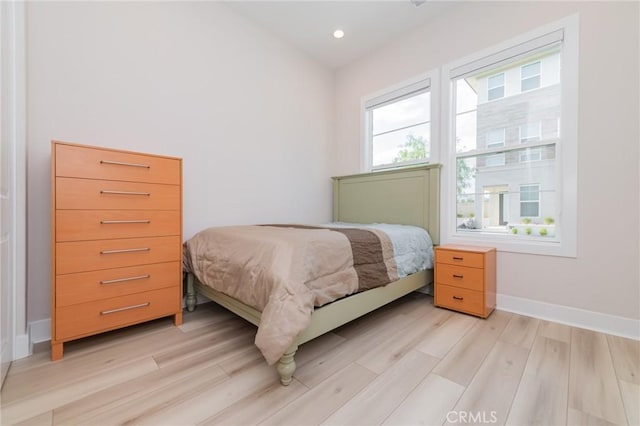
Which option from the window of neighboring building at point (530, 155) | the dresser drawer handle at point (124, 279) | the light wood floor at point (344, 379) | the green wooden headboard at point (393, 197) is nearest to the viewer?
the light wood floor at point (344, 379)

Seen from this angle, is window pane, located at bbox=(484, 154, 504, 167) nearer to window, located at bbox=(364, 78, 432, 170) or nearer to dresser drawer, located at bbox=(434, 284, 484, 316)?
window, located at bbox=(364, 78, 432, 170)

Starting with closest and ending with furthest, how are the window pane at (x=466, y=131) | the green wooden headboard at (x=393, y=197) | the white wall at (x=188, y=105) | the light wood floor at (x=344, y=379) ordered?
the light wood floor at (x=344, y=379) < the white wall at (x=188, y=105) < the window pane at (x=466, y=131) < the green wooden headboard at (x=393, y=197)

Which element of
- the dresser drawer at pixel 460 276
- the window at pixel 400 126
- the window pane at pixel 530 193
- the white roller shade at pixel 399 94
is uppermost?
the white roller shade at pixel 399 94

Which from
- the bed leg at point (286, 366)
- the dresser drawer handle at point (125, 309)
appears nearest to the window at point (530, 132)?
the bed leg at point (286, 366)

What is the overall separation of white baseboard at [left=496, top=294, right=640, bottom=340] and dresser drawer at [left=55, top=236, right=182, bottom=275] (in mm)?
2570

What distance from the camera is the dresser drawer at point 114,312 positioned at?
56.6 inches

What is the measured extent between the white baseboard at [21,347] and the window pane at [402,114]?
3.40m

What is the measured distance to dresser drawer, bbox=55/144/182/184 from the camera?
4.66 feet

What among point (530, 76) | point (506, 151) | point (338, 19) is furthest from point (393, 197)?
point (338, 19)

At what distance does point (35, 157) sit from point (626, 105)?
373 cm

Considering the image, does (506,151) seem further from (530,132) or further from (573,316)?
(573,316)

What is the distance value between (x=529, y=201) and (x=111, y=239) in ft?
9.81

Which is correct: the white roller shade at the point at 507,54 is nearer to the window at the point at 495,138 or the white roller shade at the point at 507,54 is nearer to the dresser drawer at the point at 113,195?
the window at the point at 495,138

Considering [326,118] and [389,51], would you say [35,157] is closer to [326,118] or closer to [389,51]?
[326,118]
